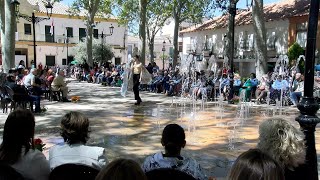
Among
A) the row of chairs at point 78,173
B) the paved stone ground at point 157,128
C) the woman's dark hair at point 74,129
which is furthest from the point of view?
the paved stone ground at point 157,128

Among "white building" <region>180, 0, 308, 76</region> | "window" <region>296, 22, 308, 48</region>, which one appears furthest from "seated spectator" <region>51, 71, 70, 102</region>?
"window" <region>296, 22, 308, 48</region>

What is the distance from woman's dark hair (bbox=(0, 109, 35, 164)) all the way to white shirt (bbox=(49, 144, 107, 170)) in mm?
255

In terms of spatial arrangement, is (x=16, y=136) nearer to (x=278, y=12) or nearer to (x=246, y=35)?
(x=278, y=12)

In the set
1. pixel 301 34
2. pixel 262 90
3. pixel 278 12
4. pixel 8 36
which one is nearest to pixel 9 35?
pixel 8 36

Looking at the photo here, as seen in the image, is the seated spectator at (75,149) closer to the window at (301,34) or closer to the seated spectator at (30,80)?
the seated spectator at (30,80)

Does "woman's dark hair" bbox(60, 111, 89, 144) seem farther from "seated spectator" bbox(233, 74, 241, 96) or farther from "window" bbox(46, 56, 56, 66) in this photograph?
"window" bbox(46, 56, 56, 66)

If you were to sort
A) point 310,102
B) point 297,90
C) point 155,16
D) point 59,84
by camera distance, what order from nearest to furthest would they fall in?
point 310,102 < point 297,90 < point 59,84 < point 155,16

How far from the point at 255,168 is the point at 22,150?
6.64ft

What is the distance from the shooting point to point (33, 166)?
3182 mm

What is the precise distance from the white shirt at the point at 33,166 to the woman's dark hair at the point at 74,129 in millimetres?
288

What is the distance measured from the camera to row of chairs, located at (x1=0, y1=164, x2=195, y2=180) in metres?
2.73

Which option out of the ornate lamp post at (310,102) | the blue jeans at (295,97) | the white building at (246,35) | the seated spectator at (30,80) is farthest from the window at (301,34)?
the ornate lamp post at (310,102)

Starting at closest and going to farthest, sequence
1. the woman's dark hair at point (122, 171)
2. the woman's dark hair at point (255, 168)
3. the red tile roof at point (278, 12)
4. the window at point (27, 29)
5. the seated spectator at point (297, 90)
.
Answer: the woman's dark hair at point (122, 171)
the woman's dark hair at point (255, 168)
the seated spectator at point (297, 90)
the red tile roof at point (278, 12)
the window at point (27, 29)

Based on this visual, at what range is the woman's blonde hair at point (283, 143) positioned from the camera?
9.97 feet
